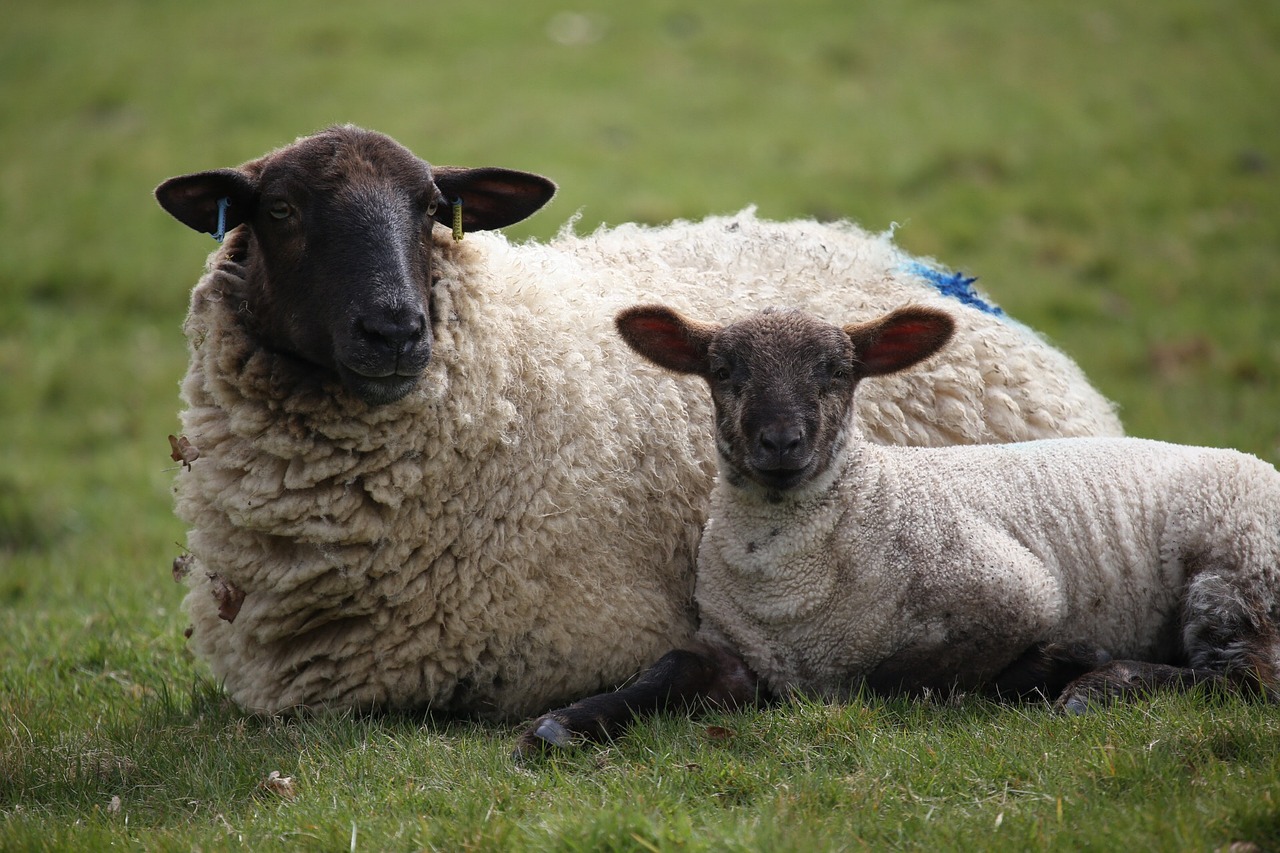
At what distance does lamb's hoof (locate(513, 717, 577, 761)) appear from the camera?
13.9 feet

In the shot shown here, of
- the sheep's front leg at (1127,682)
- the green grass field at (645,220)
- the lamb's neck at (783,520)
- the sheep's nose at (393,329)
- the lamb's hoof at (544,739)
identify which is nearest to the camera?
the green grass field at (645,220)

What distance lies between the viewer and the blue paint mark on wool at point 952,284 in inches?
258

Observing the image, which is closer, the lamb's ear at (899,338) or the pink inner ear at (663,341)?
the lamb's ear at (899,338)

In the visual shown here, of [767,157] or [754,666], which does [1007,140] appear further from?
[754,666]

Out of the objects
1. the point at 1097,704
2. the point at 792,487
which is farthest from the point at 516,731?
the point at 1097,704

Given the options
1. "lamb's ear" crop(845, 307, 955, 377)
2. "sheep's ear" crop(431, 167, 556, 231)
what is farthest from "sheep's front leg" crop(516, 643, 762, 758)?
"sheep's ear" crop(431, 167, 556, 231)

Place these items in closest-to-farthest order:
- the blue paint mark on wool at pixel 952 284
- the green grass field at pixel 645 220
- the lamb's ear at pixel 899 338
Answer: the green grass field at pixel 645 220, the lamb's ear at pixel 899 338, the blue paint mark on wool at pixel 952 284

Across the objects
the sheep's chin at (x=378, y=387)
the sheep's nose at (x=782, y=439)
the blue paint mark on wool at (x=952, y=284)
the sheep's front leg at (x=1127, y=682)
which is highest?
the blue paint mark on wool at (x=952, y=284)

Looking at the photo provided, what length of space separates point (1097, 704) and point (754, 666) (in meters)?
1.20

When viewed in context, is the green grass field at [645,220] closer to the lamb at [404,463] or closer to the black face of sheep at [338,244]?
the lamb at [404,463]

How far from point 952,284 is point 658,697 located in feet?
10.1

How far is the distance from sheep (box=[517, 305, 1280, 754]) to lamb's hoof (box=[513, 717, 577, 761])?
0.04ft

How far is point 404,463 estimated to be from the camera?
484 centimetres

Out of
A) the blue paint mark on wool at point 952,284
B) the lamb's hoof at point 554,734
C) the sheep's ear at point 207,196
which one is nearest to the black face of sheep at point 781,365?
the lamb's hoof at point 554,734
